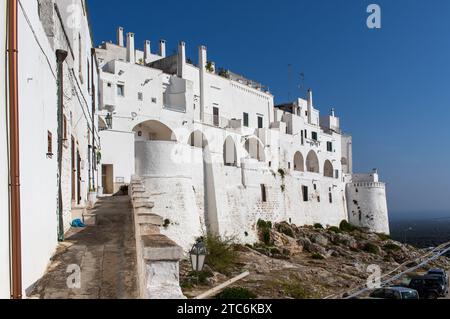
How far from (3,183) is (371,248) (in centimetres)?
3765

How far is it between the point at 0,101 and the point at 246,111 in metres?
37.0

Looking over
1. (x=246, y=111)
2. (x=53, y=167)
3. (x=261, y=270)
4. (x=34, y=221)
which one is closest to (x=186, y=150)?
(x=261, y=270)

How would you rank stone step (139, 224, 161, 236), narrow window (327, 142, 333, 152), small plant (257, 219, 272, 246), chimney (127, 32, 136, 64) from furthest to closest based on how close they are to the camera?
narrow window (327, 142, 333, 152) → chimney (127, 32, 136, 64) → small plant (257, 219, 272, 246) → stone step (139, 224, 161, 236)

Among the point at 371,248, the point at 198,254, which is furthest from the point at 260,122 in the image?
the point at 198,254

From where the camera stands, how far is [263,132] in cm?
3912

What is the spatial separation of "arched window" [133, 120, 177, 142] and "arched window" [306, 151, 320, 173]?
2005 cm

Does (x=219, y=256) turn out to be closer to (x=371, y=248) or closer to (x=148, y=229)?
(x=148, y=229)

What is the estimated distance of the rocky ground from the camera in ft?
67.6

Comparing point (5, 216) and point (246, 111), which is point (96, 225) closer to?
point (5, 216)

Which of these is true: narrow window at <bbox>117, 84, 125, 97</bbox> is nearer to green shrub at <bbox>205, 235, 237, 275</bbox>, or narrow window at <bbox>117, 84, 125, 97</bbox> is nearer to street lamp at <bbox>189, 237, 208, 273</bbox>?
green shrub at <bbox>205, 235, 237, 275</bbox>

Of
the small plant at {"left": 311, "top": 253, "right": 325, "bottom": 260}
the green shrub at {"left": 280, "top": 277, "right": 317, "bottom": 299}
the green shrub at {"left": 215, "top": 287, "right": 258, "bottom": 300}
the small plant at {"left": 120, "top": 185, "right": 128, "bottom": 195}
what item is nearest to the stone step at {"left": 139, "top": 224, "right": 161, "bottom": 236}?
the green shrub at {"left": 215, "top": 287, "right": 258, "bottom": 300}

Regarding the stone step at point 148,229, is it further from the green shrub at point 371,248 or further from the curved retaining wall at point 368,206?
the curved retaining wall at point 368,206

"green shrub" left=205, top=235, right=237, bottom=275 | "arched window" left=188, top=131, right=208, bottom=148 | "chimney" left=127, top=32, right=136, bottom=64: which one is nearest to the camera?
"green shrub" left=205, top=235, right=237, bottom=275

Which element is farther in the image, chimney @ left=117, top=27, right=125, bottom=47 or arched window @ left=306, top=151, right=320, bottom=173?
arched window @ left=306, top=151, right=320, bottom=173
